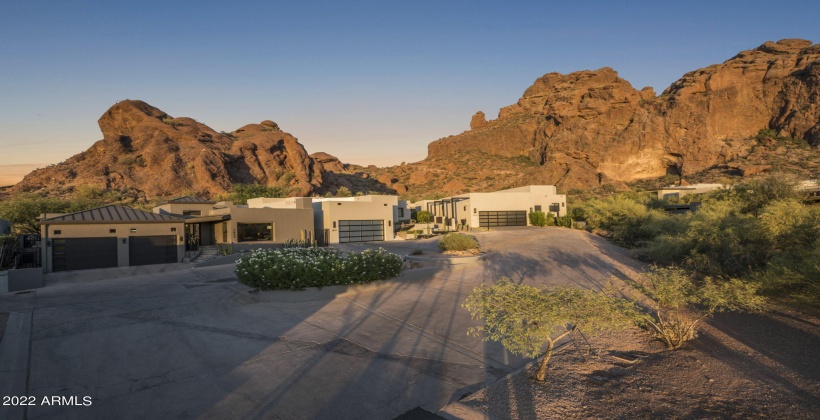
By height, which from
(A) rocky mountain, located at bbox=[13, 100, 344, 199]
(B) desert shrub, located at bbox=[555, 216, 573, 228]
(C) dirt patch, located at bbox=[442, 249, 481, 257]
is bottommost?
(C) dirt patch, located at bbox=[442, 249, 481, 257]

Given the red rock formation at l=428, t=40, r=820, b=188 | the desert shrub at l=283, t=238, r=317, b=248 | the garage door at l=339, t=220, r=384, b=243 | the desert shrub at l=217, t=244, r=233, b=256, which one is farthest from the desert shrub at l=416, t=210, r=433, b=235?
the red rock formation at l=428, t=40, r=820, b=188

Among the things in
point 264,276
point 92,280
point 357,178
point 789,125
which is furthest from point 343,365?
point 789,125

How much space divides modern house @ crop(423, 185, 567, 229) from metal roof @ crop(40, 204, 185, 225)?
25.4 metres

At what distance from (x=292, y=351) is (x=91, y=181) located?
5748cm

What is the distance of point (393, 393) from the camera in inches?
235

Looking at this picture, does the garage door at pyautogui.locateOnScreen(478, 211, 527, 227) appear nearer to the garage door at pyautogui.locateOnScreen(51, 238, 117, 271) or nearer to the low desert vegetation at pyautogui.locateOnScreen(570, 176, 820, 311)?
the low desert vegetation at pyautogui.locateOnScreen(570, 176, 820, 311)

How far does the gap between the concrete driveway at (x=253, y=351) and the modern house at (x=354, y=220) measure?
16.5m

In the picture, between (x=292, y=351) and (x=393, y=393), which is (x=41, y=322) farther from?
(x=393, y=393)

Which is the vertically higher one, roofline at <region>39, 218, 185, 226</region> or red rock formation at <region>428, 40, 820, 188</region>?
red rock formation at <region>428, 40, 820, 188</region>

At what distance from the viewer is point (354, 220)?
3253cm

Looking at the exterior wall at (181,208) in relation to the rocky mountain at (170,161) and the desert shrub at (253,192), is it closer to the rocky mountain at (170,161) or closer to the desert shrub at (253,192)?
the desert shrub at (253,192)

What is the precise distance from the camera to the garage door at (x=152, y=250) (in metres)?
21.1

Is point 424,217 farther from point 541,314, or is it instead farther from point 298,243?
point 541,314

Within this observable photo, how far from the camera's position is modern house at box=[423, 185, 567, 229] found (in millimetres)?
41375
